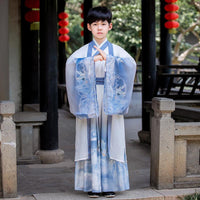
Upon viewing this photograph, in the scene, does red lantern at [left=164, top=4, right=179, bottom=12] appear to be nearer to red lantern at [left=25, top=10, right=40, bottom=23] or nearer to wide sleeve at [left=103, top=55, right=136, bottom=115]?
red lantern at [left=25, top=10, right=40, bottom=23]

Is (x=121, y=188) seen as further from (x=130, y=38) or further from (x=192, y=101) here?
(x=130, y=38)

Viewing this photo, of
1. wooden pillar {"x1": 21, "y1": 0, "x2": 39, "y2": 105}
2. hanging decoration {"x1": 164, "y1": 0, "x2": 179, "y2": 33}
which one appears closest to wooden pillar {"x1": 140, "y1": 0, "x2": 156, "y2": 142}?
wooden pillar {"x1": 21, "y1": 0, "x2": 39, "y2": 105}

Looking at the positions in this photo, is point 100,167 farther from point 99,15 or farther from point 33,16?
point 33,16

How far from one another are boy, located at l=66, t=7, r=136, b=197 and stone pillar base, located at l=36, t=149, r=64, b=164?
2278 mm

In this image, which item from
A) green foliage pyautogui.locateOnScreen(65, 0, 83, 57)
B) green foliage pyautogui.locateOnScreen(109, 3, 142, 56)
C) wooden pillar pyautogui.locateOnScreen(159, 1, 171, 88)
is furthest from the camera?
green foliage pyautogui.locateOnScreen(65, 0, 83, 57)

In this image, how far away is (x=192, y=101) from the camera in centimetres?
799

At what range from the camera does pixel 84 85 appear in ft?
14.8

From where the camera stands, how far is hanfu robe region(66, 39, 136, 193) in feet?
14.8

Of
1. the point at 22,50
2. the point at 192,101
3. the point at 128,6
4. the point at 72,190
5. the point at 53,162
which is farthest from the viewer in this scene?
the point at 128,6

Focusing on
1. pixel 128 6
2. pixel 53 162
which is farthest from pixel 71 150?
pixel 128 6

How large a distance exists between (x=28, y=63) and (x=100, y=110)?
550 cm

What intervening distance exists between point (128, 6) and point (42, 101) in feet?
42.5

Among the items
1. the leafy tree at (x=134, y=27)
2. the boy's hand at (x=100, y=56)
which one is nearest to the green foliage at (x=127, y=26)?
the leafy tree at (x=134, y=27)

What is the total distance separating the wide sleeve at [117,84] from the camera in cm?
450
